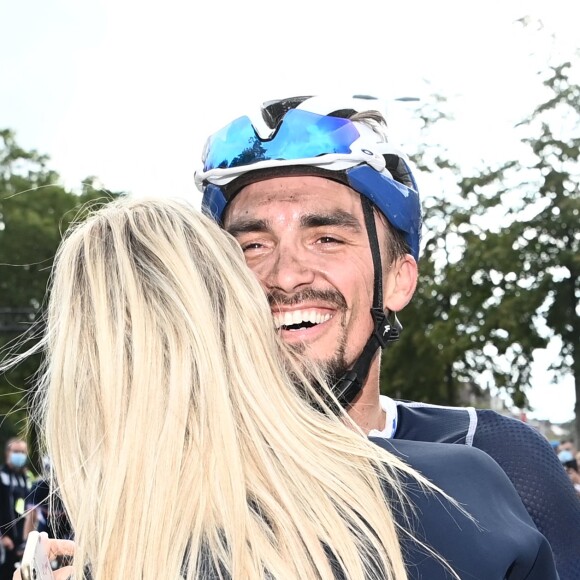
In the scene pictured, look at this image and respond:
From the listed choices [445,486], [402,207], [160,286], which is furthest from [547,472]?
[160,286]

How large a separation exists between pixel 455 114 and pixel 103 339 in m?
29.8

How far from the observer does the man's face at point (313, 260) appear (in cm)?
337

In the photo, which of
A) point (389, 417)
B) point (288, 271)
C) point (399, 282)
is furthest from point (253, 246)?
point (389, 417)

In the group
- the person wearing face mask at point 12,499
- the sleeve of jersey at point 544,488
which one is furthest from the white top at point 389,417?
the person wearing face mask at point 12,499

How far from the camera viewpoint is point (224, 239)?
2.54 metres

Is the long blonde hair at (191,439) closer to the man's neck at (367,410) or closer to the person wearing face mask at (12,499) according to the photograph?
the man's neck at (367,410)

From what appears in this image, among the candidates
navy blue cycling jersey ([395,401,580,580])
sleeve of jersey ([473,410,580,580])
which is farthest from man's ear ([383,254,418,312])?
sleeve of jersey ([473,410,580,580])

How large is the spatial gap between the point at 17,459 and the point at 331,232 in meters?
11.4

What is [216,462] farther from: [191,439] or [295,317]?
[295,317]

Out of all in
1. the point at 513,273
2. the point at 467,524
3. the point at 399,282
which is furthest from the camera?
the point at 513,273

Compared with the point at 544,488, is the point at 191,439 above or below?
above

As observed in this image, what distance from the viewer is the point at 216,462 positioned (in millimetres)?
2121

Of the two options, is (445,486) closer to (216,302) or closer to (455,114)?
(216,302)

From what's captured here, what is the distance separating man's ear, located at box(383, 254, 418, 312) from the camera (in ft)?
12.3
